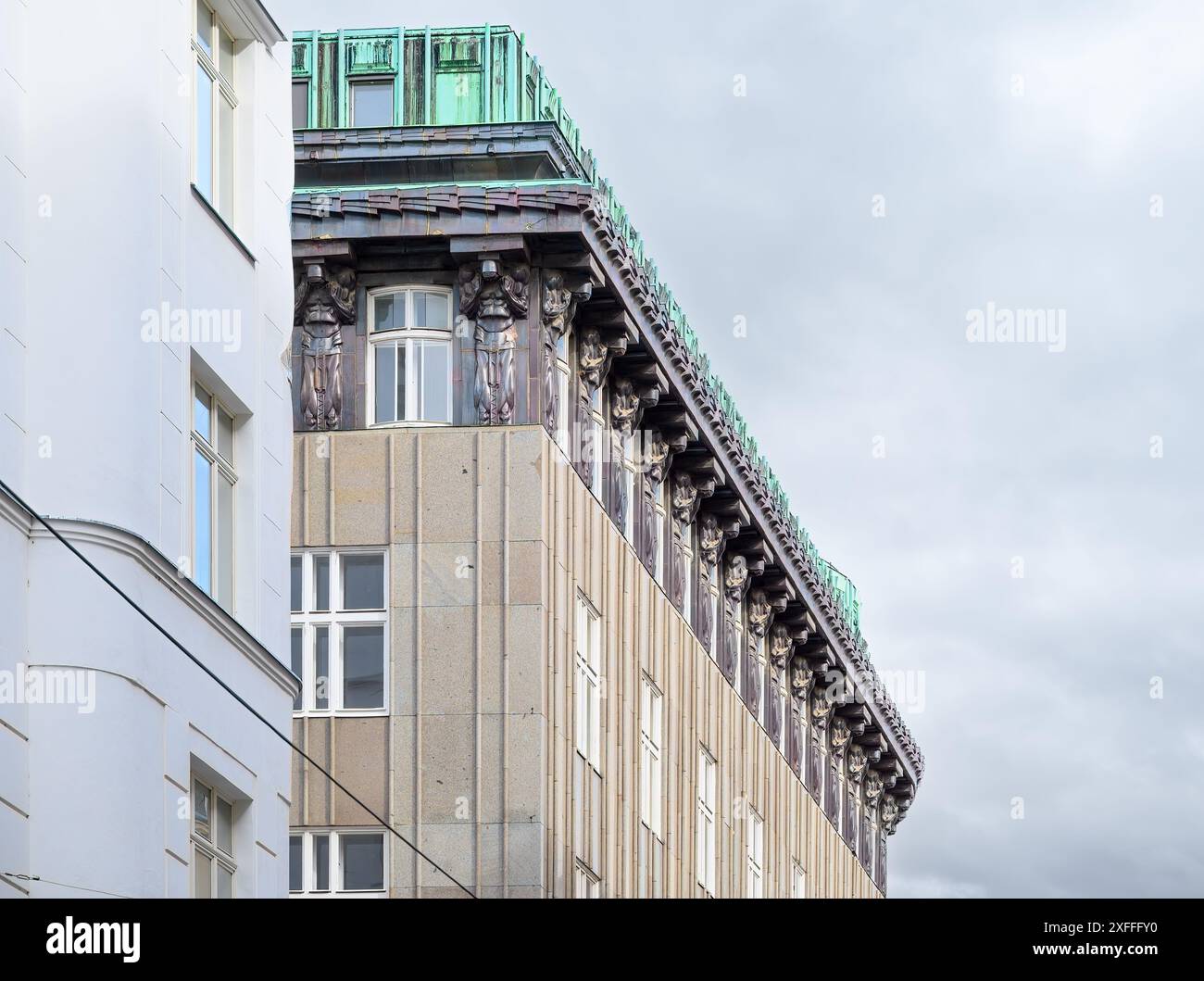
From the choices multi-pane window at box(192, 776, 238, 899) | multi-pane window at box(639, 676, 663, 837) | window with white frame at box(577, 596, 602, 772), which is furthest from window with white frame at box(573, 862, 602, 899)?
multi-pane window at box(192, 776, 238, 899)

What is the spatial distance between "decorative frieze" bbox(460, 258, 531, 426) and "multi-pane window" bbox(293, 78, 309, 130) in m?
4.45

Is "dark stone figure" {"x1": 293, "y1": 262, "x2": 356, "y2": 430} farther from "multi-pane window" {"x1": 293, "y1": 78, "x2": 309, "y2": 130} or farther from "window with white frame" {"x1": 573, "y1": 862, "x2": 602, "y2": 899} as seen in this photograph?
"window with white frame" {"x1": 573, "y1": 862, "x2": 602, "y2": 899}

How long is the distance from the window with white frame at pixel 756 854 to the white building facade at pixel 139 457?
1079 inches

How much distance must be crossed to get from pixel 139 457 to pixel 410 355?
1718 cm

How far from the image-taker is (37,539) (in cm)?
2547

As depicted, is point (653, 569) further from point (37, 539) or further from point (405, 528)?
point (37, 539)

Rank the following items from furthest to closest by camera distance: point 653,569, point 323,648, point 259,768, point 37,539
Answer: point 653,569 → point 323,648 → point 259,768 → point 37,539

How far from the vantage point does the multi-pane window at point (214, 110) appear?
3028 cm

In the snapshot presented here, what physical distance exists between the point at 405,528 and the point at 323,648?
6.74 ft

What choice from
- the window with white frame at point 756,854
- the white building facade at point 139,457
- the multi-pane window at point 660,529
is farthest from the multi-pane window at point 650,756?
the white building facade at point 139,457

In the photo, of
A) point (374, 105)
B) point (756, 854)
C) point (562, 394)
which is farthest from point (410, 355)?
point (756, 854)

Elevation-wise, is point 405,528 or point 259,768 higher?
point 405,528

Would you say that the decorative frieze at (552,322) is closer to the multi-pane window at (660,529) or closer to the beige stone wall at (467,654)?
the beige stone wall at (467,654)
